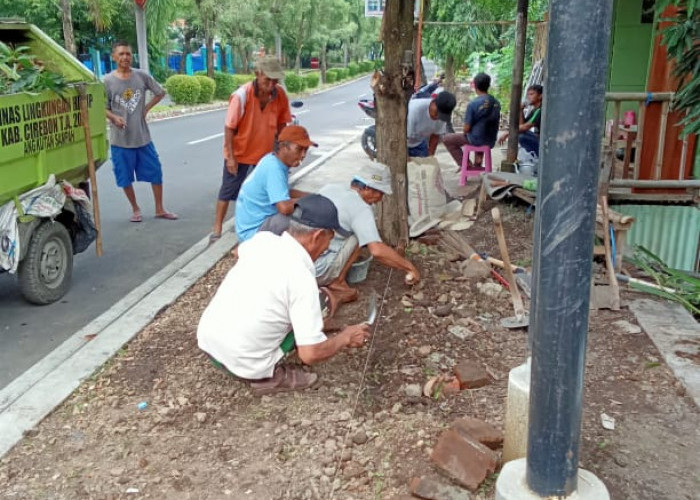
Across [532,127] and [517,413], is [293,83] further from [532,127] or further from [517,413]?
[517,413]

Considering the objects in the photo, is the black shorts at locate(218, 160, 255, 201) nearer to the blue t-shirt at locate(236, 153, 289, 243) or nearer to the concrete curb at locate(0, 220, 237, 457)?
the concrete curb at locate(0, 220, 237, 457)

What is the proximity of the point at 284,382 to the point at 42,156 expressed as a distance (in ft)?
8.68

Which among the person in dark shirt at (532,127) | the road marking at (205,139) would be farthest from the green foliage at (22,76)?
the road marking at (205,139)

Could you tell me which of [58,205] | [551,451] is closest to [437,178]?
[58,205]

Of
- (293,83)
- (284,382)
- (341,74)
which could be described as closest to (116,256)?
(284,382)

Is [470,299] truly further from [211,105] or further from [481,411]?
→ [211,105]

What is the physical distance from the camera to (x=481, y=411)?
355 centimetres

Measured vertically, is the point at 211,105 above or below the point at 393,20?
below

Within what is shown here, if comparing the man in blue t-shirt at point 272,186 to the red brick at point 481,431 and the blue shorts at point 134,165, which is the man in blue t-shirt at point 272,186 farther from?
the blue shorts at point 134,165

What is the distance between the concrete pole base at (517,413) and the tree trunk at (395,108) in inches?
123

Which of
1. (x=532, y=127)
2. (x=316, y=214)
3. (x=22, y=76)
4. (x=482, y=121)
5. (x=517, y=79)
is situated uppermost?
(x=22, y=76)

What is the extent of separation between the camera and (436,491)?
2.83 metres

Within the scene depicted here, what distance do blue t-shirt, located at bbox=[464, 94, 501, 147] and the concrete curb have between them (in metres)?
4.46

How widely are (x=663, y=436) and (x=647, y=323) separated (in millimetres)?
1412
